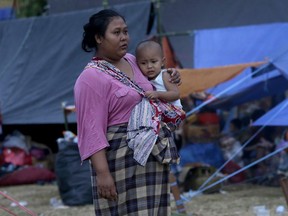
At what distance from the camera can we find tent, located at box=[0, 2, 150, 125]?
10.1 meters

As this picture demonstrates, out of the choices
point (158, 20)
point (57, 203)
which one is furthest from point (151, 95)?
point (158, 20)

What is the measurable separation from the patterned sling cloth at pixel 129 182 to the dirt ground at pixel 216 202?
11.8 feet


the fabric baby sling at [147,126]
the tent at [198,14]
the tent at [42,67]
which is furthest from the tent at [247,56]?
the fabric baby sling at [147,126]

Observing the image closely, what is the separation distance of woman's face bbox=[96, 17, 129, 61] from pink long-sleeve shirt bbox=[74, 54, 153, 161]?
0.12 m

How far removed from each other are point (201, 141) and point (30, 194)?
A: 7.43ft

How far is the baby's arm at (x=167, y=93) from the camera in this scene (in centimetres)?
355

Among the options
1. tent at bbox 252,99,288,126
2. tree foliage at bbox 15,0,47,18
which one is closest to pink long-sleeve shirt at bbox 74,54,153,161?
tent at bbox 252,99,288,126

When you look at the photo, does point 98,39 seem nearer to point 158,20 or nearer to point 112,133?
point 112,133

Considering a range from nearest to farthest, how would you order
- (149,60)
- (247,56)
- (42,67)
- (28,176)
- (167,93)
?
(167,93), (149,60), (247,56), (42,67), (28,176)

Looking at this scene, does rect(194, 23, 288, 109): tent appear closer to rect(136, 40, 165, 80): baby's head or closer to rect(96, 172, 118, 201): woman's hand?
rect(136, 40, 165, 80): baby's head

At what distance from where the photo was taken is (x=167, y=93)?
12.0ft

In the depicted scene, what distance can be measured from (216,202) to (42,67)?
363 centimetres

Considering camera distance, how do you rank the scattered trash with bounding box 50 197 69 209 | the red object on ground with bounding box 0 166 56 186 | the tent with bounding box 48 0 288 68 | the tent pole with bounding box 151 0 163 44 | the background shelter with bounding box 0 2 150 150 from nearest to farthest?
the scattered trash with bounding box 50 197 69 209 → the tent pole with bounding box 151 0 163 44 → the background shelter with bounding box 0 2 150 150 → the tent with bounding box 48 0 288 68 → the red object on ground with bounding box 0 166 56 186

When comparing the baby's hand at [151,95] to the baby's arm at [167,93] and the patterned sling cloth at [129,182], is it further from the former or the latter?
the patterned sling cloth at [129,182]
